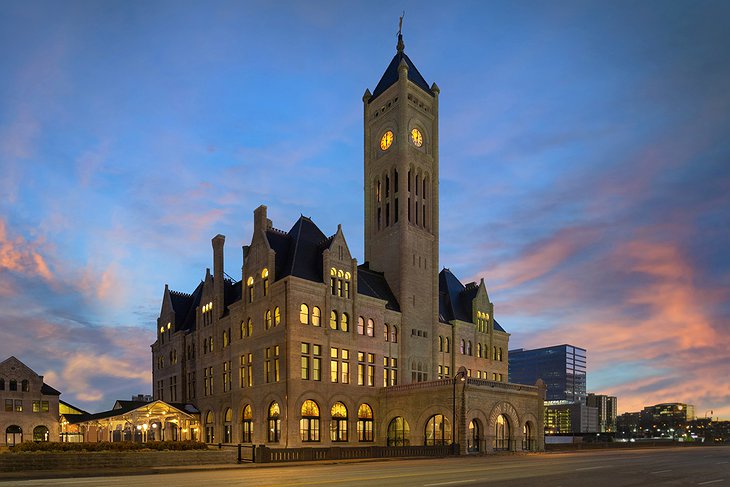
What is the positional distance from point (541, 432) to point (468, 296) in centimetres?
2220

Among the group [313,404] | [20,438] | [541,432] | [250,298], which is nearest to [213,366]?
[250,298]

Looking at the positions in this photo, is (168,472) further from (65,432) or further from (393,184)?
(65,432)

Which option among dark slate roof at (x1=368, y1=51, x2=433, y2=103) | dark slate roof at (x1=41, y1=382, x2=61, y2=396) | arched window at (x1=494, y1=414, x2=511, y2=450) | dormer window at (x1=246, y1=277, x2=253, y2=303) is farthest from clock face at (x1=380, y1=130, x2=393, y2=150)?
dark slate roof at (x1=41, y1=382, x2=61, y2=396)

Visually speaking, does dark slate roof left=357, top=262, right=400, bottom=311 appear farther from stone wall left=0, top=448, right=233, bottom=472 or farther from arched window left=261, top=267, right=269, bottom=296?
stone wall left=0, top=448, right=233, bottom=472

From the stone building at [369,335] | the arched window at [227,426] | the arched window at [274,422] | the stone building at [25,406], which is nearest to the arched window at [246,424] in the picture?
the stone building at [369,335]

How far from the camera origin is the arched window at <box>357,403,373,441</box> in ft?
205

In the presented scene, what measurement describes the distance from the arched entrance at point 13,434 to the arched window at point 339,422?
43.6 meters

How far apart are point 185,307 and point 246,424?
28391mm

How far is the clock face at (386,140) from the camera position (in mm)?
75375

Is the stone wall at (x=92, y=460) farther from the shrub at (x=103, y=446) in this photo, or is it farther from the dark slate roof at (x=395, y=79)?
the dark slate roof at (x=395, y=79)

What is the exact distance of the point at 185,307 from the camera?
87.5 meters

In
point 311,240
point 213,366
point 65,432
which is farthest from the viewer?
point 65,432

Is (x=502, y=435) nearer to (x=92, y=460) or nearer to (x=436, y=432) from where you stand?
(x=436, y=432)

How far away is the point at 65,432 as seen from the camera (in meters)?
Result: 77.2
